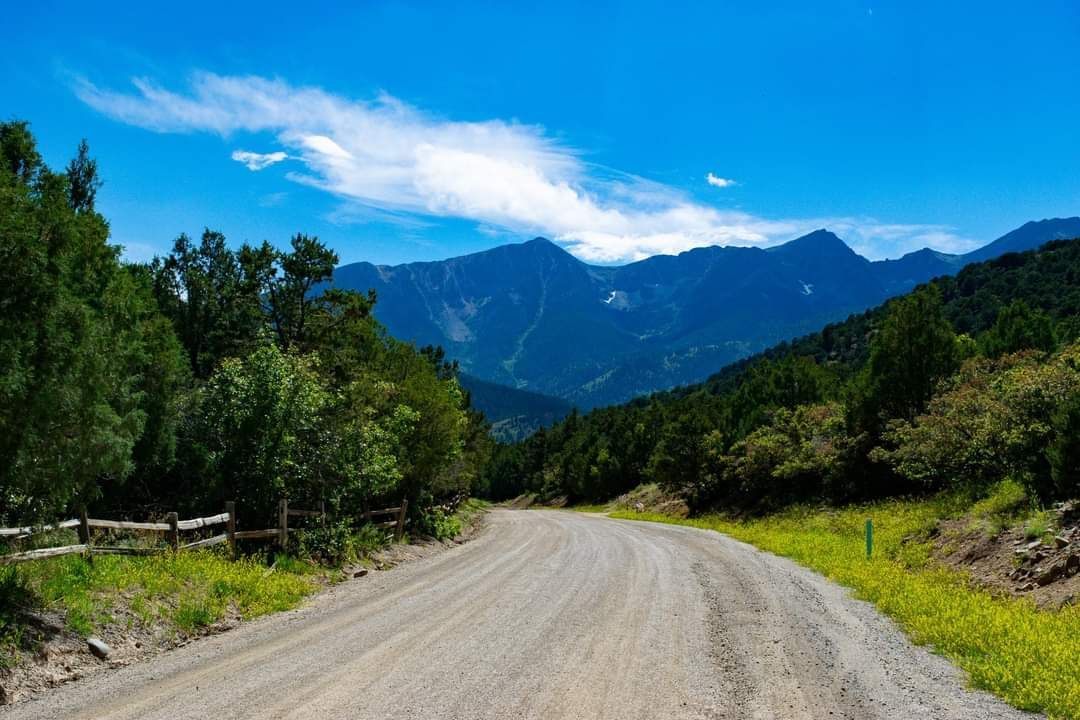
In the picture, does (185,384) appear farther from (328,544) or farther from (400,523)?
(328,544)

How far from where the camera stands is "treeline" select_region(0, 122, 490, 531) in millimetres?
9156

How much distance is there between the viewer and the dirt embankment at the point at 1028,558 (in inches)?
470

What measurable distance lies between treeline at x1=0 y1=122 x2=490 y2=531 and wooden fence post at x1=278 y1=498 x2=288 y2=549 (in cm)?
63

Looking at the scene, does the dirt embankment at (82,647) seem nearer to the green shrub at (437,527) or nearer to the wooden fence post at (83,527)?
the wooden fence post at (83,527)

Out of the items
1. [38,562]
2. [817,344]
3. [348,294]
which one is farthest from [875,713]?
[817,344]

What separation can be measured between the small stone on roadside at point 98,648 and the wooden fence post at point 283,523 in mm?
7685

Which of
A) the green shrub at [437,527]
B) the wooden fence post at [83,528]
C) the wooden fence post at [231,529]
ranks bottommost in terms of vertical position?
the green shrub at [437,527]

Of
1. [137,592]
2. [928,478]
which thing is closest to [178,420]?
[137,592]

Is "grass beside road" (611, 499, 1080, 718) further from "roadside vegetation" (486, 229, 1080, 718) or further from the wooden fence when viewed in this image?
the wooden fence

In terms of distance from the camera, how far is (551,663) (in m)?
9.15

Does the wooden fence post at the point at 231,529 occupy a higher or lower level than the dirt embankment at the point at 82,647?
higher

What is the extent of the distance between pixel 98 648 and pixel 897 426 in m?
30.7

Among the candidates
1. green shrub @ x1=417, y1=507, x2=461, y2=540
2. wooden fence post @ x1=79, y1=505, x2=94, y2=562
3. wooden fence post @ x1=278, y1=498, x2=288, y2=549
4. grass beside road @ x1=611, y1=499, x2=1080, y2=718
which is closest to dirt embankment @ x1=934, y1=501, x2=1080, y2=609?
grass beside road @ x1=611, y1=499, x2=1080, y2=718

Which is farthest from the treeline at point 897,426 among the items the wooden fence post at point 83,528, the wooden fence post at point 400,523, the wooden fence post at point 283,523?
the wooden fence post at point 83,528
